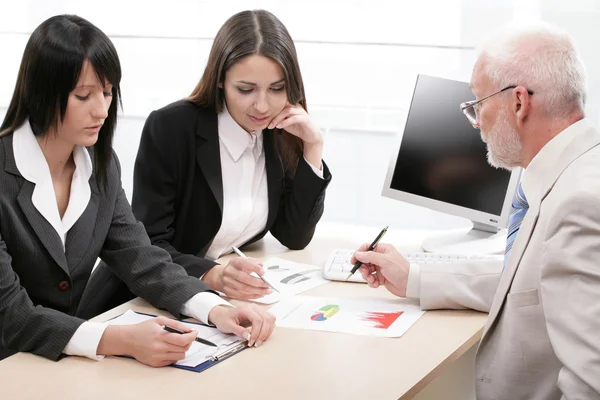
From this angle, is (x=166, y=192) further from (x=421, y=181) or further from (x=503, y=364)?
(x=503, y=364)

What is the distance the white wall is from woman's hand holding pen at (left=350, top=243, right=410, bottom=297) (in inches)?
71.3

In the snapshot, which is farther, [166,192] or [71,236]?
[166,192]

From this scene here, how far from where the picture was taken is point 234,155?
8.13 ft

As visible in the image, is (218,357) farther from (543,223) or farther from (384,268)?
(543,223)

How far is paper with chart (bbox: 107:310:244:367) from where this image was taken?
1.66m

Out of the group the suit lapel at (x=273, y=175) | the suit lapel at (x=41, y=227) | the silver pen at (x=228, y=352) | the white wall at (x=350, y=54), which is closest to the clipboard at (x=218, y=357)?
the silver pen at (x=228, y=352)

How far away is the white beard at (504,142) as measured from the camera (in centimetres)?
176

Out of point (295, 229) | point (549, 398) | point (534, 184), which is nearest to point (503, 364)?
point (549, 398)

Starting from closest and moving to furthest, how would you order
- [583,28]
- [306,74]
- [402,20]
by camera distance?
[583,28], [402,20], [306,74]

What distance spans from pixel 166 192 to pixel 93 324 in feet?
2.43

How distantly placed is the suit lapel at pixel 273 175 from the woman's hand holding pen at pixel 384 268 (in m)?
0.46

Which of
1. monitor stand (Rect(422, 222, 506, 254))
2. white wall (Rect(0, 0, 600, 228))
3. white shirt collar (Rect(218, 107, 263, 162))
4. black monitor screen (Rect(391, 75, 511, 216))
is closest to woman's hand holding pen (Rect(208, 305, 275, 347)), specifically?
white shirt collar (Rect(218, 107, 263, 162))

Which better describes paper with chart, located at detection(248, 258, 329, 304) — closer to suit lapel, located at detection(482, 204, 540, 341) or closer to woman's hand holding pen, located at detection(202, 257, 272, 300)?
woman's hand holding pen, located at detection(202, 257, 272, 300)

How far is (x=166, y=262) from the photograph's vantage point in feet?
6.67
